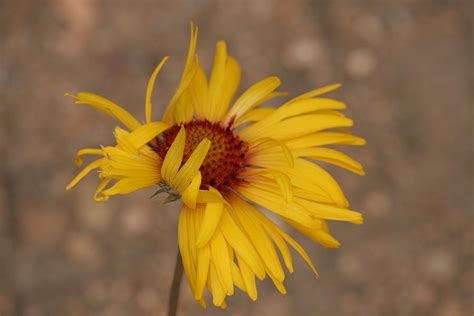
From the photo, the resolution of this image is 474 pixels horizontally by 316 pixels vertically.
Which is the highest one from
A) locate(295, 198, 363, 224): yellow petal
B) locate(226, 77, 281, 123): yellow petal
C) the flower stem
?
locate(226, 77, 281, 123): yellow petal

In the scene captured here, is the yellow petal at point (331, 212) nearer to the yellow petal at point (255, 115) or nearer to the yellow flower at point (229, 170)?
the yellow flower at point (229, 170)

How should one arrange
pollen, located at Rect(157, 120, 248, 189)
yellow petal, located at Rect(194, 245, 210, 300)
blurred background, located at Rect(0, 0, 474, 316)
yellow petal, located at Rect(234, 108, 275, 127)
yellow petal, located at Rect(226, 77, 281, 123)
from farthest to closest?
blurred background, located at Rect(0, 0, 474, 316) < yellow petal, located at Rect(234, 108, 275, 127) < yellow petal, located at Rect(226, 77, 281, 123) < pollen, located at Rect(157, 120, 248, 189) < yellow petal, located at Rect(194, 245, 210, 300)

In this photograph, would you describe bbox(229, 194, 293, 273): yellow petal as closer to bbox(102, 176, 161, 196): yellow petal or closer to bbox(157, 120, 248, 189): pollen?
bbox(157, 120, 248, 189): pollen

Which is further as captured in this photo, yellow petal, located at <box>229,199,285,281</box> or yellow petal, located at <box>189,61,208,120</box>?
yellow petal, located at <box>189,61,208,120</box>

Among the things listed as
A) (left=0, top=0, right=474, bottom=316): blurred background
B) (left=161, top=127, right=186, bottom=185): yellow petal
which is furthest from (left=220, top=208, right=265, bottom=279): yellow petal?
(left=0, top=0, right=474, bottom=316): blurred background

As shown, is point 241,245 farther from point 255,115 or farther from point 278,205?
point 255,115

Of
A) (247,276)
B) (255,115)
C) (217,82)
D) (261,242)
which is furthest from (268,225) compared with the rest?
(217,82)

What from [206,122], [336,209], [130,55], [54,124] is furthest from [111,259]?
[336,209]
